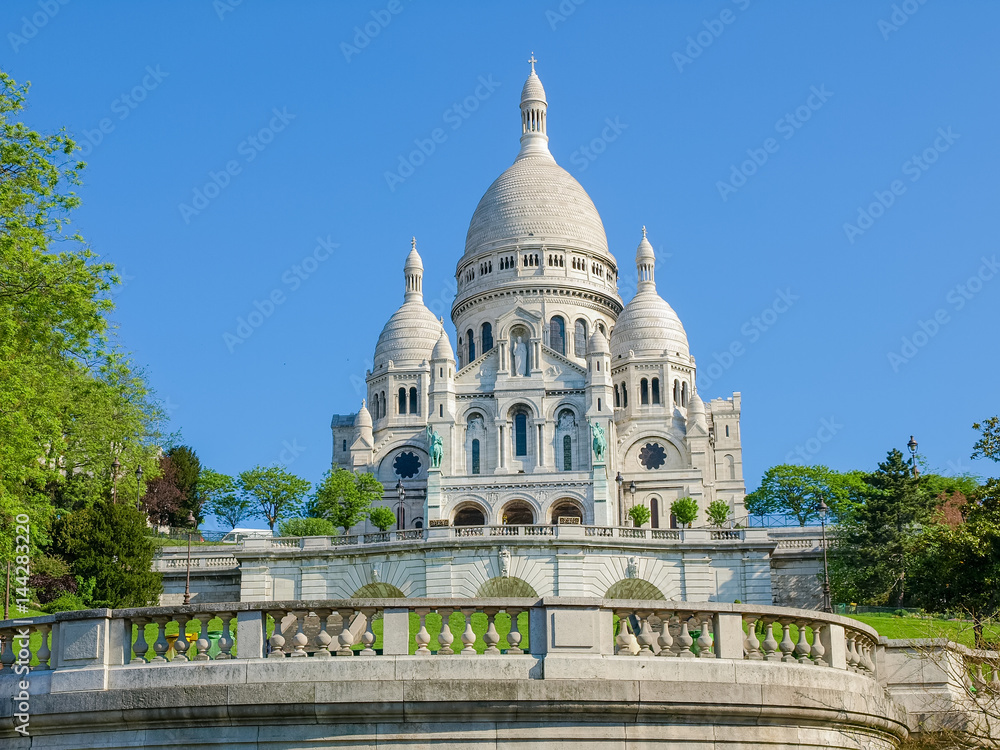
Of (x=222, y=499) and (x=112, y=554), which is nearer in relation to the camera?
(x=112, y=554)

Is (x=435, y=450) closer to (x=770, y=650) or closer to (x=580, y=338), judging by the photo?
(x=580, y=338)

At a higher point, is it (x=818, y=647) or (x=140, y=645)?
(x=140, y=645)

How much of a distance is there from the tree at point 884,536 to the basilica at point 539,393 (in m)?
25.0

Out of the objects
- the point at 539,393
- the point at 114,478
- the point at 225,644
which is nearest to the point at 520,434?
the point at 539,393

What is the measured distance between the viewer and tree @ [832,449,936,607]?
163ft

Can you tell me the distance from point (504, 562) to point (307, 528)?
20494mm

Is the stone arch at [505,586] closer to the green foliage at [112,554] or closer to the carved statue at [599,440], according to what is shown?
the green foliage at [112,554]

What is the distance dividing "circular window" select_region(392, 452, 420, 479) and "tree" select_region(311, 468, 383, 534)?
11692mm

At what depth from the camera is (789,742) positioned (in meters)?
11.4

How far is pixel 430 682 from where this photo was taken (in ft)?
35.8

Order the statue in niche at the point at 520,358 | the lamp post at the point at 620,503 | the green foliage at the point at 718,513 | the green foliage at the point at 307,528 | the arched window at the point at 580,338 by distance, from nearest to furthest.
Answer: the green foliage at the point at 307,528 → the green foliage at the point at 718,513 → the lamp post at the point at 620,503 → the statue in niche at the point at 520,358 → the arched window at the point at 580,338

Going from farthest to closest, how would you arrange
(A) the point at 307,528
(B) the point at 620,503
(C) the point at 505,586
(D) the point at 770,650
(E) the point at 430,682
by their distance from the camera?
(B) the point at 620,503 → (A) the point at 307,528 → (C) the point at 505,586 → (D) the point at 770,650 → (E) the point at 430,682

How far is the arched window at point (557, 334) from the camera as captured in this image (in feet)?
319

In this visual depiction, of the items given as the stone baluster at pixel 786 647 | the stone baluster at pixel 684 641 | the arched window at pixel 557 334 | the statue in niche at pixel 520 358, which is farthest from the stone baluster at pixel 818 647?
the arched window at pixel 557 334
